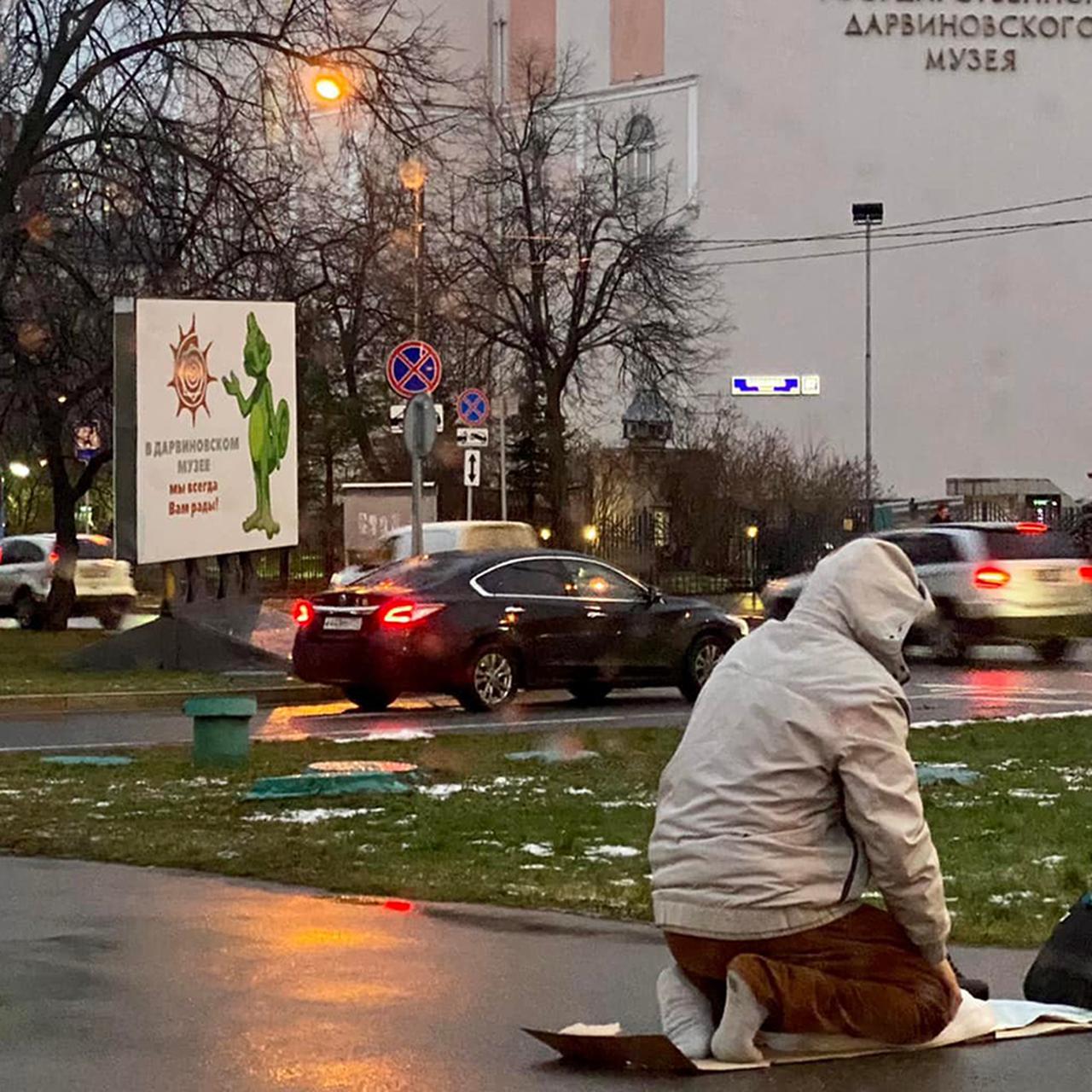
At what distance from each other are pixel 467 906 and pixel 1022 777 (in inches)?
208

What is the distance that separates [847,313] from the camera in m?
62.8

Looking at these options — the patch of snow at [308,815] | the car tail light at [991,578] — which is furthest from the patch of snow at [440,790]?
the car tail light at [991,578]

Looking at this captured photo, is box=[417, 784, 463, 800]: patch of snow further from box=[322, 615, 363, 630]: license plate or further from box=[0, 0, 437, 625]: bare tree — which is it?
box=[0, 0, 437, 625]: bare tree

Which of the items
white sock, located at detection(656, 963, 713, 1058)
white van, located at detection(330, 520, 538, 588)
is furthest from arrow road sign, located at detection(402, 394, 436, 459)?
white sock, located at detection(656, 963, 713, 1058)

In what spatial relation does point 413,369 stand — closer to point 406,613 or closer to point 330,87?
point 330,87

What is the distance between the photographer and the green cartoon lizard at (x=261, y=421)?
23.9m

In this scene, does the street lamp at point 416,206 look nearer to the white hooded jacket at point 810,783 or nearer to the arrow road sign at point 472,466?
the arrow road sign at point 472,466

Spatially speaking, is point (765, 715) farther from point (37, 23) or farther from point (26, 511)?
point (26, 511)

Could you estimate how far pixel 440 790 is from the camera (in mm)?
12633

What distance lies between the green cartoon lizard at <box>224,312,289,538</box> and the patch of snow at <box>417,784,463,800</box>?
38.5 ft

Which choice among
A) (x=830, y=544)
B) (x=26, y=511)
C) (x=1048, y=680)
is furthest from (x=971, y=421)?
(x=1048, y=680)

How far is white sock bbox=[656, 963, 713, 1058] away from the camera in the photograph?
19.9 feet

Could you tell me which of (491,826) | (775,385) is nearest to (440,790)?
(491,826)

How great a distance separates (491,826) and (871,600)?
5.63 metres
